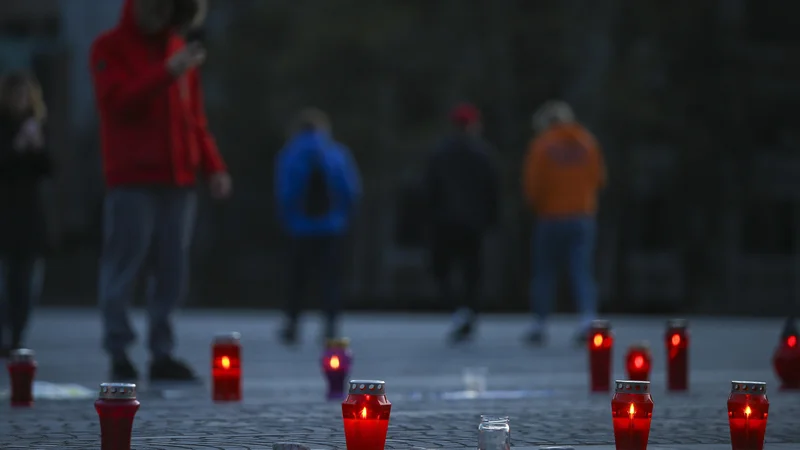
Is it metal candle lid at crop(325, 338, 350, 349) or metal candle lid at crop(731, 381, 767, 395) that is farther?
metal candle lid at crop(325, 338, 350, 349)

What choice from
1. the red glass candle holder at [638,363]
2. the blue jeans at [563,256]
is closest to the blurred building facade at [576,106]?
the blue jeans at [563,256]

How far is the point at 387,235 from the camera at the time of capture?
41.8 m

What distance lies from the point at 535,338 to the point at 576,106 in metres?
18.0

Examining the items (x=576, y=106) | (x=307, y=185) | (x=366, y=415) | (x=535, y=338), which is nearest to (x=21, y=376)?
(x=366, y=415)

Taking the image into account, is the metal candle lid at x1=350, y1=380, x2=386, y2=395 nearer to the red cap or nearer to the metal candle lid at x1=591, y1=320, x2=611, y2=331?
the metal candle lid at x1=591, y1=320, x2=611, y2=331

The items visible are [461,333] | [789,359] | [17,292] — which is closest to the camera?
[789,359]

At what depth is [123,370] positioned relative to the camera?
951cm

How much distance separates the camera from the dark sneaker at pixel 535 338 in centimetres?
1541

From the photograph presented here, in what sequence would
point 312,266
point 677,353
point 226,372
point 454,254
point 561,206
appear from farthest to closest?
point 454,254
point 312,266
point 561,206
point 677,353
point 226,372

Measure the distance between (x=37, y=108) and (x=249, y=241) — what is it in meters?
29.6

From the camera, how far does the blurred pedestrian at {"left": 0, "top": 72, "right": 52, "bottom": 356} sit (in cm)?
1217

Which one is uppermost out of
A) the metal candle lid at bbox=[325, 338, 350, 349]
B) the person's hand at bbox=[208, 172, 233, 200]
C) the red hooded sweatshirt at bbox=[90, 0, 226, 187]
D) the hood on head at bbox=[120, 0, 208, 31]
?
the hood on head at bbox=[120, 0, 208, 31]

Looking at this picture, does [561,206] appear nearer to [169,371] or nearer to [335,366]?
[169,371]

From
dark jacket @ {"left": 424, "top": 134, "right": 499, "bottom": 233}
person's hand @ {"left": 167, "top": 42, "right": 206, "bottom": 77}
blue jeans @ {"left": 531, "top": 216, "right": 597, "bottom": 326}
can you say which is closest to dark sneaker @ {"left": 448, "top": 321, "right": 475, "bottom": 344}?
blue jeans @ {"left": 531, "top": 216, "right": 597, "bottom": 326}
